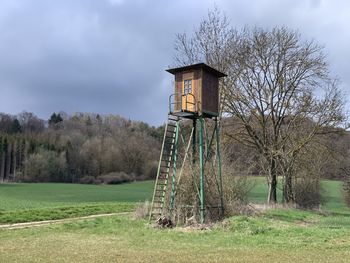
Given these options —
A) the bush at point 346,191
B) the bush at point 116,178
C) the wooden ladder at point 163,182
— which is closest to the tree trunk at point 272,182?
the bush at point 346,191

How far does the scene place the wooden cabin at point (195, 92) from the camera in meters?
19.8

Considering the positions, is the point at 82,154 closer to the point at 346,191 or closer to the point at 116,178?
the point at 116,178

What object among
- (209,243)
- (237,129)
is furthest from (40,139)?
(209,243)

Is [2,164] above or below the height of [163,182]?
above

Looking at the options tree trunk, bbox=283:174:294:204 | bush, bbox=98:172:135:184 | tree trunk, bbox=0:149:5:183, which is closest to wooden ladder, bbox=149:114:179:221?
tree trunk, bbox=283:174:294:204

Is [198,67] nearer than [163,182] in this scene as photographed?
Yes

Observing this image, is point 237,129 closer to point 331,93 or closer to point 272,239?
point 331,93

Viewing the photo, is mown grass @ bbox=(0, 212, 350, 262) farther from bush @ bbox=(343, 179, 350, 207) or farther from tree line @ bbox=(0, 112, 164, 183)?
tree line @ bbox=(0, 112, 164, 183)

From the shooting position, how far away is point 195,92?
2005 cm

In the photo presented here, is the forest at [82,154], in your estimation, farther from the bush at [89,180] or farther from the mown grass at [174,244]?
the mown grass at [174,244]

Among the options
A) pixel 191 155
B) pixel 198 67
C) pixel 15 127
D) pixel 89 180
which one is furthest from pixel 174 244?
pixel 15 127

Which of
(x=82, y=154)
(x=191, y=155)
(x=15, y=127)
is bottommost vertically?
(x=191, y=155)

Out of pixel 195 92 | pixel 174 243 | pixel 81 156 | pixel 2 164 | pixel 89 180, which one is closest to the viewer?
pixel 174 243

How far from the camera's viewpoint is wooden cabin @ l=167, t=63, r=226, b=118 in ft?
65.0
